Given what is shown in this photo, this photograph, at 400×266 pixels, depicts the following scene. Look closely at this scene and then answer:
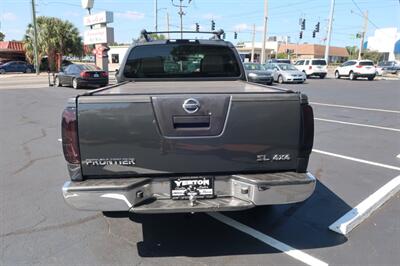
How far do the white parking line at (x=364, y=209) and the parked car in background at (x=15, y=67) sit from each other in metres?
45.7

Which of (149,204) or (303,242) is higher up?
(149,204)

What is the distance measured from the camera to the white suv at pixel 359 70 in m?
35.1

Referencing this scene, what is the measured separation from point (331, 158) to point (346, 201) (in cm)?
213

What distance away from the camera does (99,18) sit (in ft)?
96.9

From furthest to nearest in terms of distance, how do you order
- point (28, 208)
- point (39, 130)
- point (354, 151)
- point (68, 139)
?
point (39, 130) < point (354, 151) < point (28, 208) < point (68, 139)

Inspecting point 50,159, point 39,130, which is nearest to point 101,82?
point 39,130

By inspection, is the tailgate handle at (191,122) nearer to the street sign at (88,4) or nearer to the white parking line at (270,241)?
the white parking line at (270,241)

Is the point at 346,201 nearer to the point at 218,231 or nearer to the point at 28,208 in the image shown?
the point at 218,231

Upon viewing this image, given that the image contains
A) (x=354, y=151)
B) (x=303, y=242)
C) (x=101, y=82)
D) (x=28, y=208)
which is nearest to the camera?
(x=303, y=242)

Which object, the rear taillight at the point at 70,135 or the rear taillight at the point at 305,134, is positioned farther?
the rear taillight at the point at 305,134

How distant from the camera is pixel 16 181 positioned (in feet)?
17.5

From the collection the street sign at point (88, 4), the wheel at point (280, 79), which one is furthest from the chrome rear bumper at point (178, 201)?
the street sign at point (88, 4)

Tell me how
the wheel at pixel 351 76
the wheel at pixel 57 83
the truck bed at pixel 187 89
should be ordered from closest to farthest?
the truck bed at pixel 187 89, the wheel at pixel 57 83, the wheel at pixel 351 76

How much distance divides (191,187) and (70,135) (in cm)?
113
